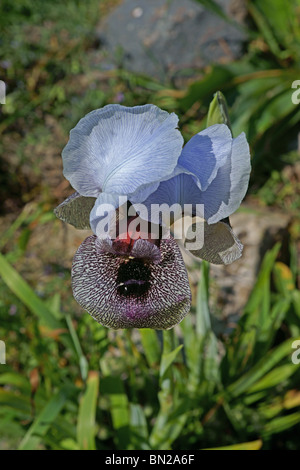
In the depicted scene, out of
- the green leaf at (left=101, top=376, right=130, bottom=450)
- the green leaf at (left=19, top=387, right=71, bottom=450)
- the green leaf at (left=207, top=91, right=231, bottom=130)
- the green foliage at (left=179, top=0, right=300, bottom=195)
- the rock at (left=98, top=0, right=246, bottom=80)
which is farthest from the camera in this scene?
the rock at (left=98, top=0, right=246, bottom=80)

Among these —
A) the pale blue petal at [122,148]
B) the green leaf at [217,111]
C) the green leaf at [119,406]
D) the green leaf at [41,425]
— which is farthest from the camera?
the green leaf at [119,406]

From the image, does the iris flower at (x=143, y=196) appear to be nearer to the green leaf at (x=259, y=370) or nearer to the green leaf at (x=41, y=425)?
the green leaf at (x=41, y=425)

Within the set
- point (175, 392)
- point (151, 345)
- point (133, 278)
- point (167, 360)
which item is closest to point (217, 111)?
point (133, 278)

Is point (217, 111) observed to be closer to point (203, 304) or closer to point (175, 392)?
point (203, 304)

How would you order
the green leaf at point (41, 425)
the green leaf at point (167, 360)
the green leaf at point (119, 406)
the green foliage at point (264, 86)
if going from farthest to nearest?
the green foliage at point (264, 86)
the green leaf at point (119, 406)
the green leaf at point (41, 425)
the green leaf at point (167, 360)

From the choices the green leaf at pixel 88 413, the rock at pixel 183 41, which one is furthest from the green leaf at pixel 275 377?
the rock at pixel 183 41

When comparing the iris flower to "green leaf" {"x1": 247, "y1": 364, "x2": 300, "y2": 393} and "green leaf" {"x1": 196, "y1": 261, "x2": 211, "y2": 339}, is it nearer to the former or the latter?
"green leaf" {"x1": 196, "y1": 261, "x2": 211, "y2": 339}

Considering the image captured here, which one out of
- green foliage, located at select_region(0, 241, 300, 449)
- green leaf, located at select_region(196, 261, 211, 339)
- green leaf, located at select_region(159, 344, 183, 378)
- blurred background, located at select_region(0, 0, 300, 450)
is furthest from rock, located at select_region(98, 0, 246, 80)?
green leaf, located at select_region(159, 344, 183, 378)
